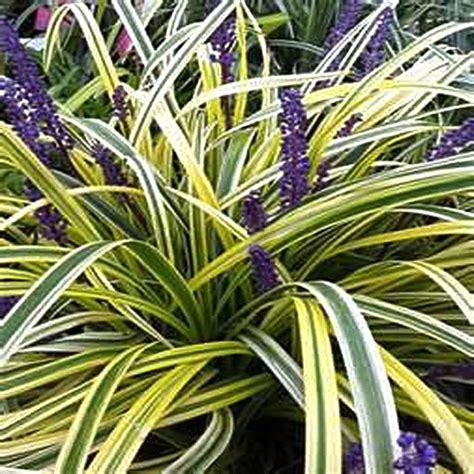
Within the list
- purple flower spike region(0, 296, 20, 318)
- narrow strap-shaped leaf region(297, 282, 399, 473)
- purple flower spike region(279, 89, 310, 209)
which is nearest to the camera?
narrow strap-shaped leaf region(297, 282, 399, 473)

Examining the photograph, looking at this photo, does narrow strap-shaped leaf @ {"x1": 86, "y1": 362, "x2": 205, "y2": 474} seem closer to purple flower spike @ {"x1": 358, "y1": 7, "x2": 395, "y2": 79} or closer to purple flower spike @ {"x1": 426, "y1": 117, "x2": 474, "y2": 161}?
purple flower spike @ {"x1": 426, "y1": 117, "x2": 474, "y2": 161}

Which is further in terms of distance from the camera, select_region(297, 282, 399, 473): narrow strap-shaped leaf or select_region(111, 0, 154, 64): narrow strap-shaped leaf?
select_region(111, 0, 154, 64): narrow strap-shaped leaf

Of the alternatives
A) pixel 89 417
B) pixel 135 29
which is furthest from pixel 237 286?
pixel 135 29

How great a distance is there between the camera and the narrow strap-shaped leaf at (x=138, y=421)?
1.01m

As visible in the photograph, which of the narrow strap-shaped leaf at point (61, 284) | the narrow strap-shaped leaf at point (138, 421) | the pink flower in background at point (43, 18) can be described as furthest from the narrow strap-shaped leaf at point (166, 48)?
the pink flower in background at point (43, 18)

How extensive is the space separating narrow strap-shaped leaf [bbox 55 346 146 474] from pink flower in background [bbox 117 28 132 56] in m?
0.99

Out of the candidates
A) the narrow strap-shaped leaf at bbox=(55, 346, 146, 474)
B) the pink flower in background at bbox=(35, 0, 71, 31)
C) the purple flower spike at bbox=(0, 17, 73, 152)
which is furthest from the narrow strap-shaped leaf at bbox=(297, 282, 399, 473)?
the pink flower in background at bbox=(35, 0, 71, 31)

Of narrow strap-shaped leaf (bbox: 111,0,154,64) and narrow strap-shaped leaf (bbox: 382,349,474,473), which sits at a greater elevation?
narrow strap-shaped leaf (bbox: 111,0,154,64)

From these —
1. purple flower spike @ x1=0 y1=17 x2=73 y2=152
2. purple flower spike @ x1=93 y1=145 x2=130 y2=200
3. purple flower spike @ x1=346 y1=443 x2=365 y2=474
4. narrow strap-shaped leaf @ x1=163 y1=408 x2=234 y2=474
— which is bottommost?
purple flower spike @ x1=346 y1=443 x2=365 y2=474

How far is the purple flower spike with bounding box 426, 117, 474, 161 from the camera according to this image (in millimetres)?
1262

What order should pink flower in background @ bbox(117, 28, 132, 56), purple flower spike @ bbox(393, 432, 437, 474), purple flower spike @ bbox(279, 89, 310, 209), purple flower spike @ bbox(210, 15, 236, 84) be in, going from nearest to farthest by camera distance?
1. purple flower spike @ bbox(393, 432, 437, 474)
2. purple flower spike @ bbox(279, 89, 310, 209)
3. purple flower spike @ bbox(210, 15, 236, 84)
4. pink flower in background @ bbox(117, 28, 132, 56)

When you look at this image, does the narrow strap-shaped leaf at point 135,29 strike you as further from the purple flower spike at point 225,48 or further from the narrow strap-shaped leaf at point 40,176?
the narrow strap-shaped leaf at point 40,176

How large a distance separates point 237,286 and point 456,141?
332 millimetres

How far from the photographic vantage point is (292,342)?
49.0 inches
